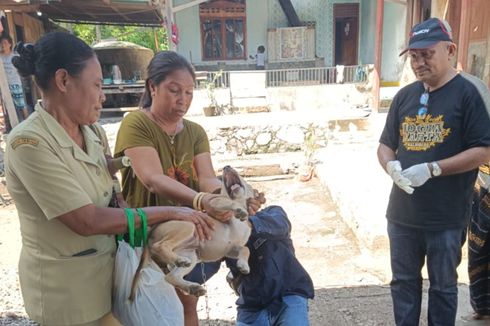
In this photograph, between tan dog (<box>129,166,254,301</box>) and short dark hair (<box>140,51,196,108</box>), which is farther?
short dark hair (<box>140,51,196,108</box>)

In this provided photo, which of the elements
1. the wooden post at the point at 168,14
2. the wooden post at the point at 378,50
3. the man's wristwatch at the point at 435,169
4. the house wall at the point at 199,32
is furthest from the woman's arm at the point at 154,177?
the house wall at the point at 199,32

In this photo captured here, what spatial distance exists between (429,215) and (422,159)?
0.30 m

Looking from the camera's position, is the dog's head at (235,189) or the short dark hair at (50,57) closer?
the short dark hair at (50,57)

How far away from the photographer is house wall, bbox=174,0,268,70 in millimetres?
15125

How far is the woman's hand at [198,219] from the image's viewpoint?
1529 mm

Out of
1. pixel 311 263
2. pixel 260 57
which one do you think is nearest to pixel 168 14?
pixel 260 57

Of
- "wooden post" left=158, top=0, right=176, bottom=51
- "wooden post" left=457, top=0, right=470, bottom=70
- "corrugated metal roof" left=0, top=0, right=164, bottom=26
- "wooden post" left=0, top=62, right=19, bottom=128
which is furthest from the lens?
"wooden post" left=158, top=0, right=176, bottom=51

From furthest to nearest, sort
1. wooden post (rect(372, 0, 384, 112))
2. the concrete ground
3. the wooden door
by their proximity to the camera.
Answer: the wooden door → wooden post (rect(372, 0, 384, 112)) → the concrete ground

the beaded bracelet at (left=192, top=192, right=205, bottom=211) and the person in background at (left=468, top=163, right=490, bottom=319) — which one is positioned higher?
the beaded bracelet at (left=192, top=192, right=205, bottom=211)

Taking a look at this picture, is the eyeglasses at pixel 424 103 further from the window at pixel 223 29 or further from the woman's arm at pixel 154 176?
the window at pixel 223 29

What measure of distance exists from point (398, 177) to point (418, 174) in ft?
0.36

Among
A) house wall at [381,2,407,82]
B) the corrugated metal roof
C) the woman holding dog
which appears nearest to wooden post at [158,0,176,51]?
the corrugated metal roof

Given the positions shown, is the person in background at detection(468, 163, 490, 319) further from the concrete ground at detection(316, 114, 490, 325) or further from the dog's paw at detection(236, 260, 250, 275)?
the dog's paw at detection(236, 260, 250, 275)

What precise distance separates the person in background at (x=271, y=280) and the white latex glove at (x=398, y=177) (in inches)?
28.9
